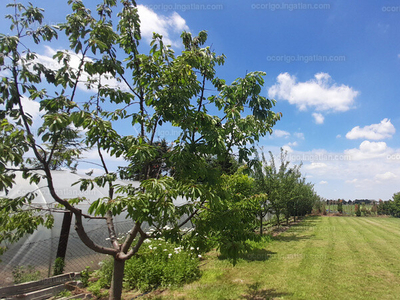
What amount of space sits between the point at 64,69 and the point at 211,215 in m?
3.27

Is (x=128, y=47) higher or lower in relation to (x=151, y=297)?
higher

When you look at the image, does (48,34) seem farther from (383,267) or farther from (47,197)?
(383,267)

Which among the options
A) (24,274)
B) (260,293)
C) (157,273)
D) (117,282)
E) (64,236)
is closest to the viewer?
(117,282)

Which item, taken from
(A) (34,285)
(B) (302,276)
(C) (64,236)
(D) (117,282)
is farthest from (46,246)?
(B) (302,276)

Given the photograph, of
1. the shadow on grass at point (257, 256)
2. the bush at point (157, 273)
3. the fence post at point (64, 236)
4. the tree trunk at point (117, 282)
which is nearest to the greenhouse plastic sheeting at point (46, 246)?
the fence post at point (64, 236)

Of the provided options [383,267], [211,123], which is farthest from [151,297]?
[383,267]

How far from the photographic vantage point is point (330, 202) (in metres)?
57.9

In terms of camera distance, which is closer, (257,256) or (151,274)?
(151,274)

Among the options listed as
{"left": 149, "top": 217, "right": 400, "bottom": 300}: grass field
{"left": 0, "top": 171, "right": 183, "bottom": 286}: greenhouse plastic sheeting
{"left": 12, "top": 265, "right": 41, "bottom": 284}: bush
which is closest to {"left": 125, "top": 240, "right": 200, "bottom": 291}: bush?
{"left": 149, "top": 217, "right": 400, "bottom": 300}: grass field

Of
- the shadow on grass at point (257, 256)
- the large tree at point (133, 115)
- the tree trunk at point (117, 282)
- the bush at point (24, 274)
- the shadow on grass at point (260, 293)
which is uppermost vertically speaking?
the large tree at point (133, 115)

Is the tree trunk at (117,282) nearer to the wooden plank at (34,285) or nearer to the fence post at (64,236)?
the wooden plank at (34,285)

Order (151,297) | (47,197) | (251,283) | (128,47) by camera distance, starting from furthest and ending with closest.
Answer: (47,197), (251,283), (151,297), (128,47)

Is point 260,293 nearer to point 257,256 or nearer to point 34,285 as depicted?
point 257,256

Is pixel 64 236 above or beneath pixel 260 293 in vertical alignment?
above
